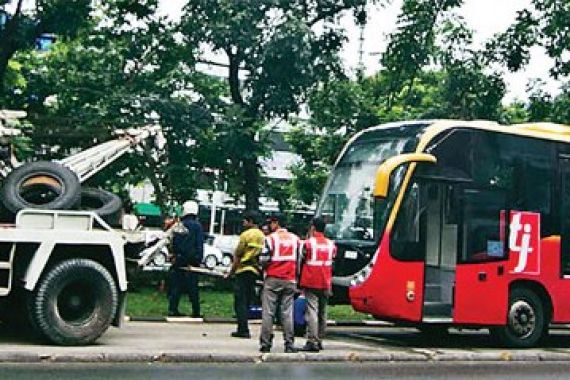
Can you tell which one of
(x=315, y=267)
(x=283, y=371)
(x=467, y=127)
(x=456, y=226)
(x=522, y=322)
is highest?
(x=467, y=127)

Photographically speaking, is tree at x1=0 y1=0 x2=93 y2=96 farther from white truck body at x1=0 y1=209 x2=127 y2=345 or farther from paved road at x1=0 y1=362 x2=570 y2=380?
paved road at x1=0 y1=362 x2=570 y2=380

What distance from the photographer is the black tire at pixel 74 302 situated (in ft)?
44.2

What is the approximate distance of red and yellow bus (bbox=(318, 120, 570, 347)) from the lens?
53.6ft

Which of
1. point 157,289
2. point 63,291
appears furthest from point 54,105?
point 63,291

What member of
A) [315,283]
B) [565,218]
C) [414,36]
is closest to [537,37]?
[414,36]

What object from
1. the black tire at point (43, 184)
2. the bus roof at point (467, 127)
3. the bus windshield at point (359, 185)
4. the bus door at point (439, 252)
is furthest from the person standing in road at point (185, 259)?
the bus door at point (439, 252)

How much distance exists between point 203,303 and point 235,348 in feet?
25.7

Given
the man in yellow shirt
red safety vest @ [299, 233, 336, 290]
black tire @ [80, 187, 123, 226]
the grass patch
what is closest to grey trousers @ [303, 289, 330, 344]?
red safety vest @ [299, 233, 336, 290]

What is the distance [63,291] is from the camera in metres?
13.8

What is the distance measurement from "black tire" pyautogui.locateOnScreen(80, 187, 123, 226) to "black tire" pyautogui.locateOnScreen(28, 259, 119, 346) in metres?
0.99

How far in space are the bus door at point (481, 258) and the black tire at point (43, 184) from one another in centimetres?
611

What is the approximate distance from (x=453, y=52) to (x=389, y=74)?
1601 millimetres

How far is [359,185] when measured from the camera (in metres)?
17.3

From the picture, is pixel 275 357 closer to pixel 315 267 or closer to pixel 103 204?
pixel 315 267
